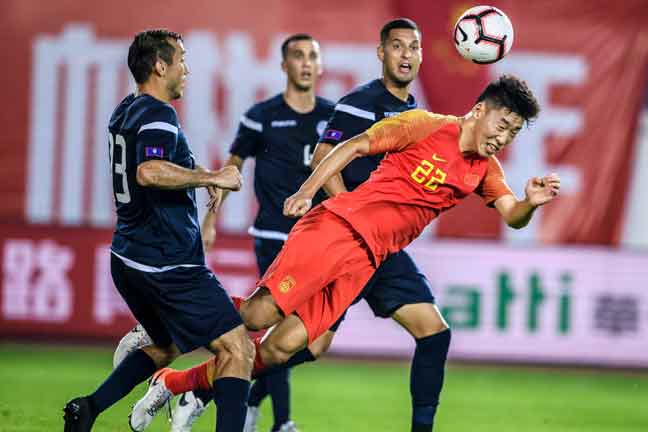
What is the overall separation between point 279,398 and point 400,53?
202 cm

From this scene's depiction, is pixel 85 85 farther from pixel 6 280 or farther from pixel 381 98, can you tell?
pixel 381 98

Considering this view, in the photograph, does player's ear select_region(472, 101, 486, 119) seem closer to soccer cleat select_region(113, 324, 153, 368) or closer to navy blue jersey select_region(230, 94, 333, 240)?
navy blue jersey select_region(230, 94, 333, 240)

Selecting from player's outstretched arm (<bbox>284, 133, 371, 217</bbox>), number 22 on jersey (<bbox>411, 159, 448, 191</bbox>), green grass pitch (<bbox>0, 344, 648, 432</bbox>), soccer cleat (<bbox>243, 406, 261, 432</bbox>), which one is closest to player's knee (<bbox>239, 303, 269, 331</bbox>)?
player's outstretched arm (<bbox>284, 133, 371, 217</bbox>)

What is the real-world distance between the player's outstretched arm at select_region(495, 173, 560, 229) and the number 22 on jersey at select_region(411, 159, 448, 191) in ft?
1.18

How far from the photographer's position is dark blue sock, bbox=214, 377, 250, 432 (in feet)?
16.7

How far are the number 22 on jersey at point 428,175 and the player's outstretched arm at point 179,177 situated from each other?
938mm

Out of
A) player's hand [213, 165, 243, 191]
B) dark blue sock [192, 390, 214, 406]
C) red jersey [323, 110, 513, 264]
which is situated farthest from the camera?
dark blue sock [192, 390, 214, 406]

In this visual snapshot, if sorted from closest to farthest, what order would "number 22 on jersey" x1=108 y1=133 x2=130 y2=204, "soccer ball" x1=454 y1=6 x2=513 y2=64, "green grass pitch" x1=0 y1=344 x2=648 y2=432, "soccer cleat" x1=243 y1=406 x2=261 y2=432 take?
"number 22 on jersey" x1=108 y1=133 x2=130 y2=204 → "soccer ball" x1=454 y1=6 x2=513 y2=64 → "soccer cleat" x1=243 y1=406 x2=261 y2=432 → "green grass pitch" x1=0 y1=344 x2=648 y2=432

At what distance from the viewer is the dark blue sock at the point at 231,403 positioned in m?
5.09

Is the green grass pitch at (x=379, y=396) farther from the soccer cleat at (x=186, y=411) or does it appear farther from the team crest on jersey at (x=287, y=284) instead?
the team crest on jersey at (x=287, y=284)

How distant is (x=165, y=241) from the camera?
5.32 meters

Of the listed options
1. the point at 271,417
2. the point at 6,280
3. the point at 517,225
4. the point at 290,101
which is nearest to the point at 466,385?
the point at 271,417

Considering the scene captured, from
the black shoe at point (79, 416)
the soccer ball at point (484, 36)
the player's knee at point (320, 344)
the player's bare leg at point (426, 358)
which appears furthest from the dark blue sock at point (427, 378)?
the black shoe at point (79, 416)

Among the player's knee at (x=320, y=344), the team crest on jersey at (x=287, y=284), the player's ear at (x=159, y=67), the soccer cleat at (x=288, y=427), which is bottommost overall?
the soccer cleat at (x=288, y=427)
